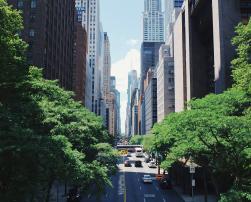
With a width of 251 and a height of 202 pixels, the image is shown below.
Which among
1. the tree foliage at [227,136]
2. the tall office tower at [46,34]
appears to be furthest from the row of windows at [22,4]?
the tree foliage at [227,136]

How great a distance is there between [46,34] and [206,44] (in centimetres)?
3359

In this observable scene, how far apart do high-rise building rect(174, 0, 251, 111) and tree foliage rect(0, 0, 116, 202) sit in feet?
67.0

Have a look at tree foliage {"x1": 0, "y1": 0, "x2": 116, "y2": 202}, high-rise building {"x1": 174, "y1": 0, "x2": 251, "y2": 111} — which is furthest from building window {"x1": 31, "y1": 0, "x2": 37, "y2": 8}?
tree foliage {"x1": 0, "y1": 0, "x2": 116, "y2": 202}

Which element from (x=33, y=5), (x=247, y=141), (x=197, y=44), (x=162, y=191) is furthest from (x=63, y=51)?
(x=247, y=141)

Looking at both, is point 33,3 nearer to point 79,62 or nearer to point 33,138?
point 79,62

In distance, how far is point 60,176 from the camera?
20.6 metres

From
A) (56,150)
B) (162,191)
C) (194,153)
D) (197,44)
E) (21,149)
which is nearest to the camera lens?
(21,149)

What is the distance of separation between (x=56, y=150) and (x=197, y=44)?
4884 cm

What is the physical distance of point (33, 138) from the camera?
1814 cm

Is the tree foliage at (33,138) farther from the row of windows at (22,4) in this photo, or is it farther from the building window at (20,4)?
the building window at (20,4)

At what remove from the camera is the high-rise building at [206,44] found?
155ft

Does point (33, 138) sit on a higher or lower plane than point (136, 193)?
higher

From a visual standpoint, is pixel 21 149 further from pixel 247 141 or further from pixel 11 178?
pixel 247 141

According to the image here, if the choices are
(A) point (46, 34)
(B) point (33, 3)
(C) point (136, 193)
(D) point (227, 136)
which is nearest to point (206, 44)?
(C) point (136, 193)
